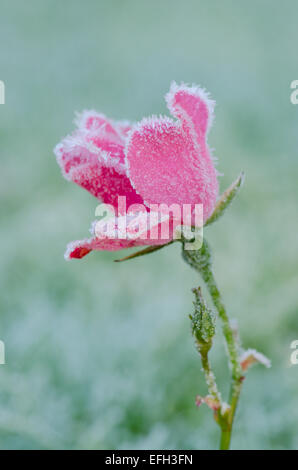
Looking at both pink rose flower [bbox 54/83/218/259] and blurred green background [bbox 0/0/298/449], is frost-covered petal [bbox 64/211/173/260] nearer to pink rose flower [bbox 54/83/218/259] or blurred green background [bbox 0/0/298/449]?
pink rose flower [bbox 54/83/218/259]

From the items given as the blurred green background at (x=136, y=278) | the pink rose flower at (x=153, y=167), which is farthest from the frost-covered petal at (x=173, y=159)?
the blurred green background at (x=136, y=278)

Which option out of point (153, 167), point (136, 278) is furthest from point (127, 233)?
point (136, 278)

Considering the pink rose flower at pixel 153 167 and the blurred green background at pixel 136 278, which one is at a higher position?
the blurred green background at pixel 136 278

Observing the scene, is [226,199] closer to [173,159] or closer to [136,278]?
[173,159]

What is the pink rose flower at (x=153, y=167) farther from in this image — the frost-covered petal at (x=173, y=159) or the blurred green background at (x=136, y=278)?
the blurred green background at (x=136, y=278)

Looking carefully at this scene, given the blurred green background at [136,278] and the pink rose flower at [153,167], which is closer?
→ the pink rose flower at [153,167]

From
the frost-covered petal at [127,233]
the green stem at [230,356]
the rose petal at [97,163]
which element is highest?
the rose petal at [97,163]

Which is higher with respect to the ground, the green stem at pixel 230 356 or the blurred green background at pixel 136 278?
the blurred green background at pixel 136 278

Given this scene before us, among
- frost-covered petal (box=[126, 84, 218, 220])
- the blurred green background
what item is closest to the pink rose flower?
frost-covered petal (box=[126, 84, 218, 220])

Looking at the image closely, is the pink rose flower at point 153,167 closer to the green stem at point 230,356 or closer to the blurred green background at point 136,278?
the green stem at point 230,356
